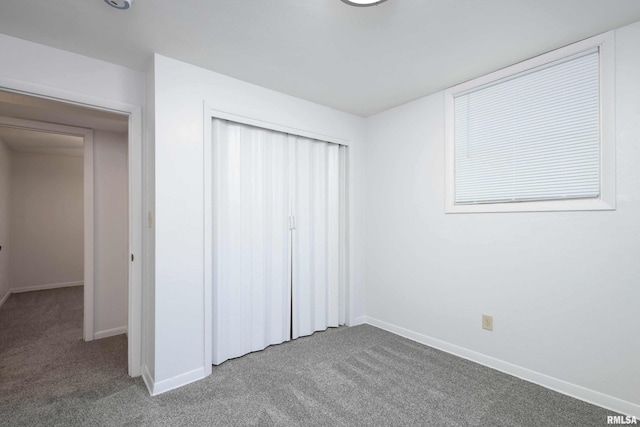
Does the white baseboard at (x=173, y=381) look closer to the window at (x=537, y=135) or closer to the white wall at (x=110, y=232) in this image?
the white wall at (x=110, y=232)

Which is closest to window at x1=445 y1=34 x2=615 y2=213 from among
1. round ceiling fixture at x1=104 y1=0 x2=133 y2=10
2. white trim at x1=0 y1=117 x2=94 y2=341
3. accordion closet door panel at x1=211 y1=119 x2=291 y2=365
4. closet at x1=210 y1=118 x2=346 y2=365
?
closet at x1=210 y1=118 x2=346 y2=365

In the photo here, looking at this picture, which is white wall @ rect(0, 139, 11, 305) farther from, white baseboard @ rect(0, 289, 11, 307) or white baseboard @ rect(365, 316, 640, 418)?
white baseboard @ rect(365, 316, 640, 418)

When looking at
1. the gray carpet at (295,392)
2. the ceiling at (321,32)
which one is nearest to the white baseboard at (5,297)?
the gray carpet at (295,392)

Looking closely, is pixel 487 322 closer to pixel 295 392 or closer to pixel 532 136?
pixel 532 136

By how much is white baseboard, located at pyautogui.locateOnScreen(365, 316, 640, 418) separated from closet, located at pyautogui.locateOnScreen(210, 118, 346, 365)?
97 cm

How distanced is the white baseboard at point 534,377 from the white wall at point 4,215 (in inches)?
235

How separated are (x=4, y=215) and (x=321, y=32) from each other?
5.87 m

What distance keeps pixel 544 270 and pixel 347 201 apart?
6.36 feet

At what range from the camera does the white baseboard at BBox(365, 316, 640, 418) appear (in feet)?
6.23

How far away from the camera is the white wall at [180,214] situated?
2186mm

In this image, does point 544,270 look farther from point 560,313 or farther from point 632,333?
point 632,333

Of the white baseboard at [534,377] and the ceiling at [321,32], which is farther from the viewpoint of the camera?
the white baseboard at [534,377]

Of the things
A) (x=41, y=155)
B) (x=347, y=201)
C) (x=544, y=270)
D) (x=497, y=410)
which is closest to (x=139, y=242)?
(x=347, y=201)

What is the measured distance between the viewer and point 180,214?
2271mm
